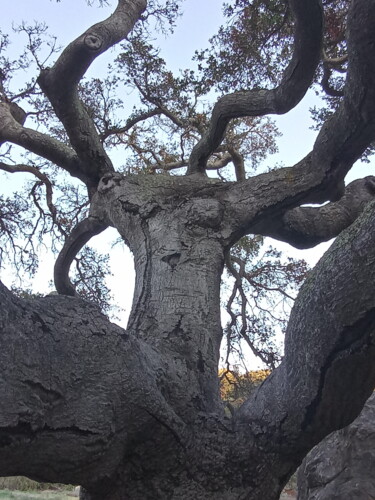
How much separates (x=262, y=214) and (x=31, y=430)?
2.28 m

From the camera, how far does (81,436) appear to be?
Result: 1.51m

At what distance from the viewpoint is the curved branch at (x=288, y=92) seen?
2932 mm

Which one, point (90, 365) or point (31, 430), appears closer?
point (31, 430)

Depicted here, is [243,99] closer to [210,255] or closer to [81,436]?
[210,255]

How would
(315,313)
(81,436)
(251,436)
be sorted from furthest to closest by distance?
(251,436)
(315,313)
(81,436)

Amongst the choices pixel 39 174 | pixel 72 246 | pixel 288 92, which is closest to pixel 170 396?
pixel 288 92

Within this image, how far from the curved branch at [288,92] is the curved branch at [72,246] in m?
0.89

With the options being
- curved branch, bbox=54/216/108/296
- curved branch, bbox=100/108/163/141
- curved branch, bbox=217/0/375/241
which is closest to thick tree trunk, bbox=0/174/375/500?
curved branch, bbox=217/0/375/241

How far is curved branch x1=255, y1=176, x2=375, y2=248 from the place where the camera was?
3816mm

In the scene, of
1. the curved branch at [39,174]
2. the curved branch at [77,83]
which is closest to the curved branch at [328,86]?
the curved branch at [77,83]

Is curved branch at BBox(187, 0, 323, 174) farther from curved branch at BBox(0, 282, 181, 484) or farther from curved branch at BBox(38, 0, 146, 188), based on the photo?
curved branch at BBox(0, 282, 181, 484)

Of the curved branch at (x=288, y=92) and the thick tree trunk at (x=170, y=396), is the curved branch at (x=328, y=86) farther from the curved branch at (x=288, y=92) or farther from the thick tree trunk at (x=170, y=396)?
the thick tree trunk at (x=170, y=396)

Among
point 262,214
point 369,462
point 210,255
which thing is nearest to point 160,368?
point 210,255

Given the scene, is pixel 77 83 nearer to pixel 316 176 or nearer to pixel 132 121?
pixel 316 176
